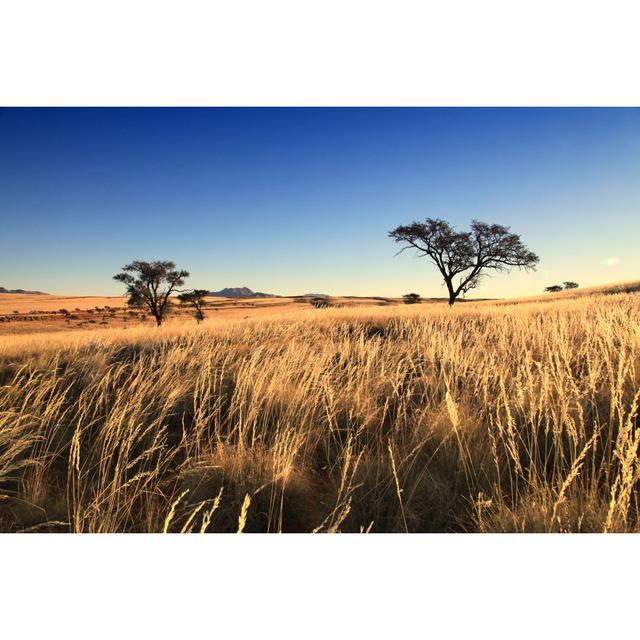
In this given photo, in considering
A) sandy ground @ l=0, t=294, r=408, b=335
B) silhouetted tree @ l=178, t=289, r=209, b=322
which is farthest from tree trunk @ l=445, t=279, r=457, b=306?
silhouetted tree @ l=178, t=289, r=209, b=322

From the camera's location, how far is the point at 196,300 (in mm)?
33562

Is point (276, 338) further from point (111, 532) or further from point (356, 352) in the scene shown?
point (111, 532)

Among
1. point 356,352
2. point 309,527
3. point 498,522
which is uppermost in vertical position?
point 356,352

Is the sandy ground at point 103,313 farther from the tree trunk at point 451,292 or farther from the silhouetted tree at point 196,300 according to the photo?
the tree trunk at point 451,292

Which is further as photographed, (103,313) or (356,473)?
(103,313)

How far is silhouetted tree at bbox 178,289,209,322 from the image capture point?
3222 centimetres

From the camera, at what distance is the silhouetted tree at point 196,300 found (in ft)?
106

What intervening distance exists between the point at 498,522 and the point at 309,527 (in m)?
1.02

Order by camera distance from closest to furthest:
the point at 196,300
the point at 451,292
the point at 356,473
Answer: the point at 356,473, the point at 451,292, the point at 196,300

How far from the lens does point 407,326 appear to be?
7773mm

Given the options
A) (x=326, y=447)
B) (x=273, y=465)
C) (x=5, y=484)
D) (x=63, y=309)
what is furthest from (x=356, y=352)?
(x=63, y=309)

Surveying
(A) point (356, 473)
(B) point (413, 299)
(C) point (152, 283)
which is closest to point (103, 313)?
(C) point (152, 283)

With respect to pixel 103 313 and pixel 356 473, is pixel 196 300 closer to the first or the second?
pixel 103 313
